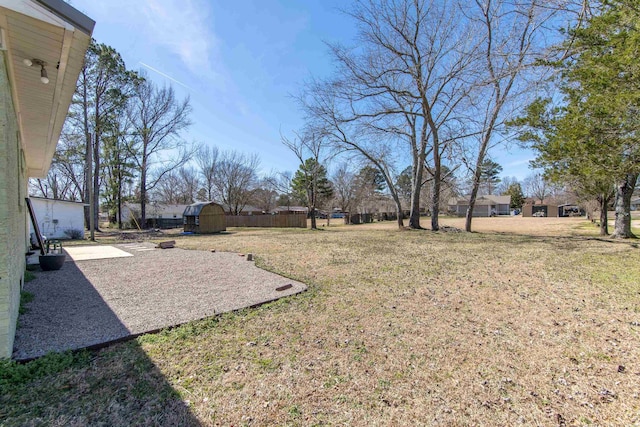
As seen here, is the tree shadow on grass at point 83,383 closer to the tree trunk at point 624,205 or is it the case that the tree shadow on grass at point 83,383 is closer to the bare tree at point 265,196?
the tree trunk at point 624,205

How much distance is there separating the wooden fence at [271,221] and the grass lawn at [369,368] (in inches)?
957

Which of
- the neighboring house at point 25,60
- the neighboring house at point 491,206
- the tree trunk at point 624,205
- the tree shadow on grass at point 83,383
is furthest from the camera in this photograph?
the neighboring house at point 491,206

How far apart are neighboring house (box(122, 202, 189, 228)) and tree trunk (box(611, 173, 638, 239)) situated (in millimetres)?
35885

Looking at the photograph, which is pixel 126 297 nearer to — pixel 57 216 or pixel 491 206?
pixel 57 216

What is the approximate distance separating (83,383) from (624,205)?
55.4 feet

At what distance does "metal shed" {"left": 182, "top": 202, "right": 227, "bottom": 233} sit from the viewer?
20.4 metres

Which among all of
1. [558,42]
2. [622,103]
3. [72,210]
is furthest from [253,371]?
[72,210]

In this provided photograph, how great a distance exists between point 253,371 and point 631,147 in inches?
383

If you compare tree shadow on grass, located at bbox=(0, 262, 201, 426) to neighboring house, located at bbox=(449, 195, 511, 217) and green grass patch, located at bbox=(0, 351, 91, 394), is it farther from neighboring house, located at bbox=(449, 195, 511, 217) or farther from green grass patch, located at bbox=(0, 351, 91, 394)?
neighboring house, located at bbox=(449, 195, 511, 217)

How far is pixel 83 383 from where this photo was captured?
2271 millimetres

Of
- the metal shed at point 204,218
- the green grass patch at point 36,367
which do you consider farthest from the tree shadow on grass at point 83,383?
the metal shed at point 204,218

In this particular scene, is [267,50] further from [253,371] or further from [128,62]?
[128,62]

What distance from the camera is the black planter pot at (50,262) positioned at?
6.28 m

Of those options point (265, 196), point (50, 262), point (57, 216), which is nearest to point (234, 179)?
point (265, 196)
